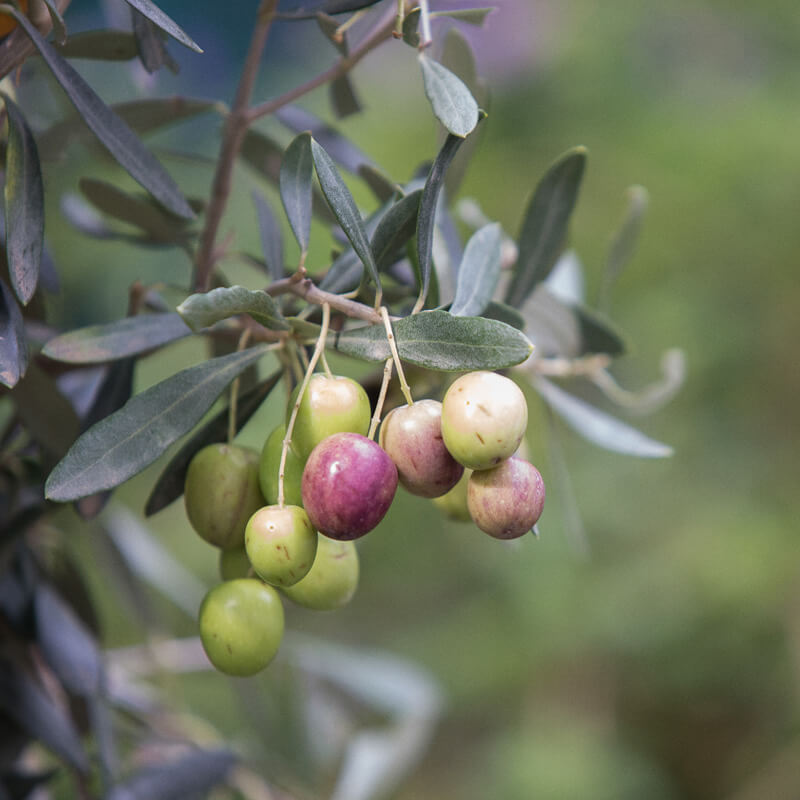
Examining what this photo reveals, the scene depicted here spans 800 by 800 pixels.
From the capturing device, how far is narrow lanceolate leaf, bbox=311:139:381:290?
0.27m

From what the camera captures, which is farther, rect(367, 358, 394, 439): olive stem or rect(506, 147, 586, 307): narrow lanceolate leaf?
rect(506, 147, 586, 307): narrow lanceolate leaf

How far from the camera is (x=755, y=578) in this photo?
1.23 meters

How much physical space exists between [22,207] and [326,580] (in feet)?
0.53

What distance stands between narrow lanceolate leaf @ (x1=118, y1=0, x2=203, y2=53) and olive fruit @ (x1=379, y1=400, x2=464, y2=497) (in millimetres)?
132

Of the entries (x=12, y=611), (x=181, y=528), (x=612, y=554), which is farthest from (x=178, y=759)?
(x=612, y=554)

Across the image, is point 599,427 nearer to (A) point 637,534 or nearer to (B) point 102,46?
(B) point 102,46

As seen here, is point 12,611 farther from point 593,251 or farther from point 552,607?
point 593,251

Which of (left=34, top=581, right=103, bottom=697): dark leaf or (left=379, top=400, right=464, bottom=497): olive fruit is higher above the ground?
(left=379, top=400, right=464, bottom=497): olive fruit

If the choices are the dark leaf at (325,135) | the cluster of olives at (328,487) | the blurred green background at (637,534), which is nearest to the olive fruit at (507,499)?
the cluster of olives at (328,487)

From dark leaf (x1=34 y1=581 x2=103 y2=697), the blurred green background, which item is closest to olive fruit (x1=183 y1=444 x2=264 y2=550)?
dark leaf (x1=34 y1=581 x2=103 y2=697)

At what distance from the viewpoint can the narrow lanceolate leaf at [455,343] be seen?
25cm

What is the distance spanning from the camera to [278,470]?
29cm

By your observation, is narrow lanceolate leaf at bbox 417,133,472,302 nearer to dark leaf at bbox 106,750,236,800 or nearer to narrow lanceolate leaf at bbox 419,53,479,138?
narrow lanceolate leaf at bbox 419,53,479,138

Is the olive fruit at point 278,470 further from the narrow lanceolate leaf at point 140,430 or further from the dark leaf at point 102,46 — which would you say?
the dark leaf at point 102,46
